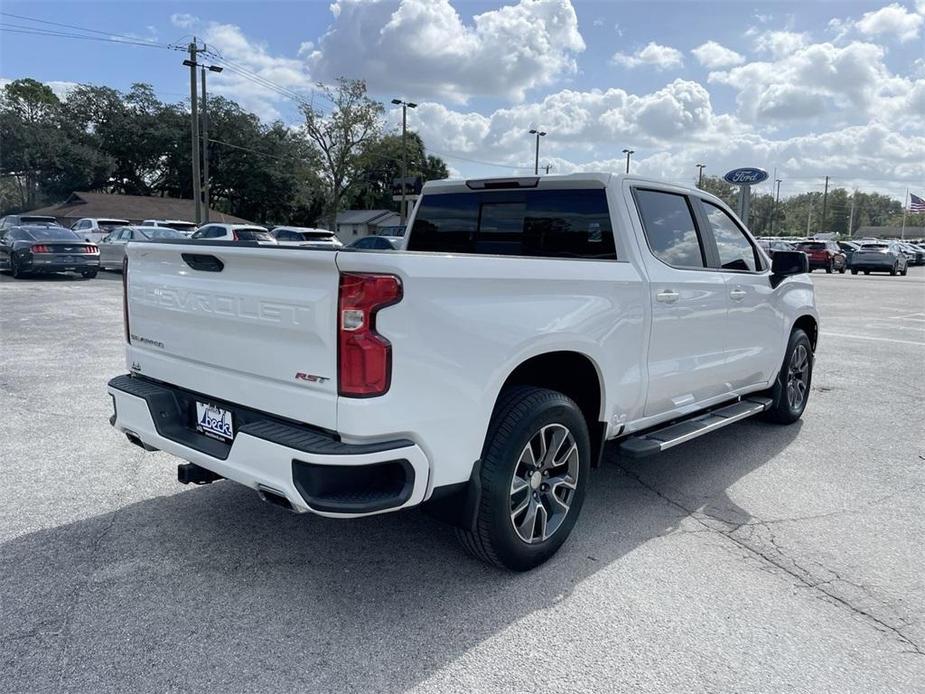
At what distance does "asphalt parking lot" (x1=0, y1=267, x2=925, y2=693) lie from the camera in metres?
2.66

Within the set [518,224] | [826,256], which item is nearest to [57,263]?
[518,224]

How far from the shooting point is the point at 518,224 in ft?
14.7

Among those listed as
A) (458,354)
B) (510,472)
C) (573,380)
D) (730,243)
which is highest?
(730,243)

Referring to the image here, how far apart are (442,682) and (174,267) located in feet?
7.54

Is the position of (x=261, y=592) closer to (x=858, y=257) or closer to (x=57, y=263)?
(x=57, y=263)

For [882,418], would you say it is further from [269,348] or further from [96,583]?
[96,583]

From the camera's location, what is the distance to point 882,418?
6578 millimetres

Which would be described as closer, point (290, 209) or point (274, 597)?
point (274, 597)

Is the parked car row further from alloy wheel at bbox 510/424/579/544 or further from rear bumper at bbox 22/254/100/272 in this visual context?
alloy wheel at bbox 510/424/579/544

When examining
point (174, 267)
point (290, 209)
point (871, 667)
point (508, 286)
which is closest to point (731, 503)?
point (871, 667)

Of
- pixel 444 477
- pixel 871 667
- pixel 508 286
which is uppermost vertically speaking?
pixel 508 286

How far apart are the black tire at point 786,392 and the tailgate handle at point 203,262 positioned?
4.68 meters

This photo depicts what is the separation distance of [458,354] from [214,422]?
1.24 m

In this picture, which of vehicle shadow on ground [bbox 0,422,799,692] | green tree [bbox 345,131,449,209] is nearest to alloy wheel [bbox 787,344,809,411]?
vehicle shadow on ground [bbox 0,422,799,692]
